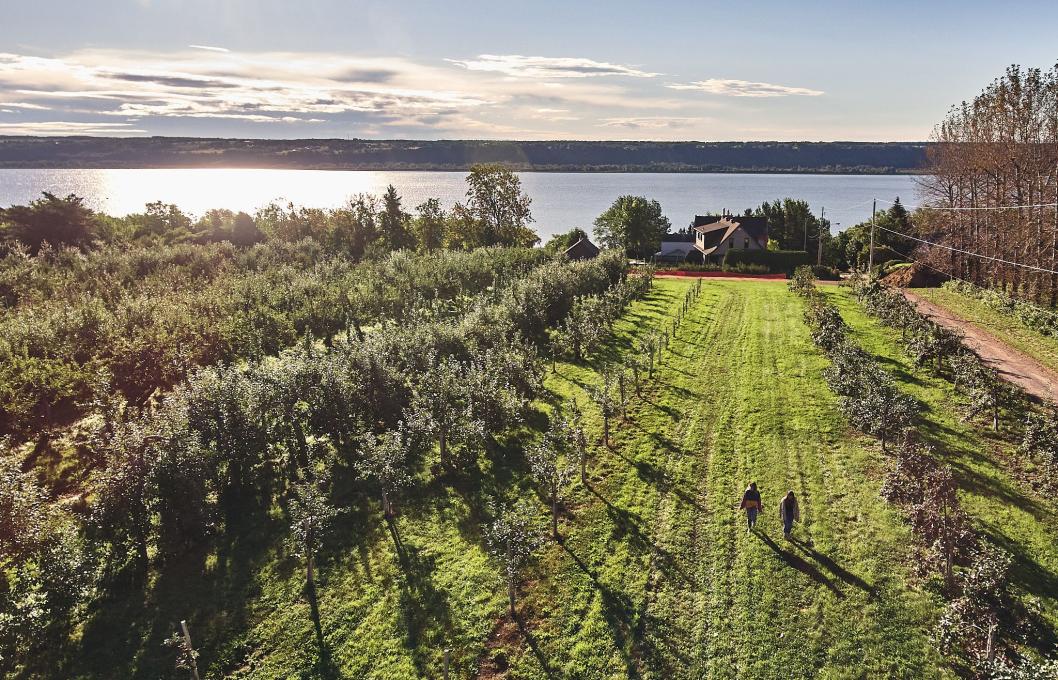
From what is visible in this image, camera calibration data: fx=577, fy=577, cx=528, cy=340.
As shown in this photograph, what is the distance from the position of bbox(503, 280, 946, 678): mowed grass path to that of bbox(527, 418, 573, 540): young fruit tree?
73 cm

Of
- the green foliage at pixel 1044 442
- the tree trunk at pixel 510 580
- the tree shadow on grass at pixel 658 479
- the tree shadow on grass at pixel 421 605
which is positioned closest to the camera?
the tree shadow on grass at pixel 421 605

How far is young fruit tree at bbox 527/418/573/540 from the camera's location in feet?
50.3

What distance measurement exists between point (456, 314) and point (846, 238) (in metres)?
59.1

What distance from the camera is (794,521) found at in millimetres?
15312

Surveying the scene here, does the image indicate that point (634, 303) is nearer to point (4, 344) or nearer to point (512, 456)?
point (512, 456)

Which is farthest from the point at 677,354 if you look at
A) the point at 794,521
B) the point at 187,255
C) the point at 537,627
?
the point at 187,255

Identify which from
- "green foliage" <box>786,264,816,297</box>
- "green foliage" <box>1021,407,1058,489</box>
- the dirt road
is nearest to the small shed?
"green foliage" <box>786,264,816,297</box>

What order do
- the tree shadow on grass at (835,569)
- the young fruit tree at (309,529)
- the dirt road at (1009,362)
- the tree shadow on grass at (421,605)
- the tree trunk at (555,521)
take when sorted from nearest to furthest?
the tree shadow on grass at (421,605), the tree shadow on grass at (835,569), the young fruit tree at (309,529), the tree trunk at (555,521), the dirt road at (1009,362)

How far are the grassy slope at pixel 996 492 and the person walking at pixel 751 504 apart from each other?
5.48 m

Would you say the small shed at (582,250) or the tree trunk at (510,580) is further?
the small shed at (582,250)

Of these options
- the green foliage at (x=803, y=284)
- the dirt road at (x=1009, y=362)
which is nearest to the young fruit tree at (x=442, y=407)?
the dirt road at (x=1009, y=362)

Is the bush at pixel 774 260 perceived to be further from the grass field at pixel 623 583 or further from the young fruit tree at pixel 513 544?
the young fruit tree at pixel 513 544

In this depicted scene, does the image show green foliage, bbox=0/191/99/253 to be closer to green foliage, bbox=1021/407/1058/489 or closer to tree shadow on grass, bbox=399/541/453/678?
tree shadow on grass, bbox=399/541/453/678

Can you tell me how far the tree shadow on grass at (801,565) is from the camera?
12.9m
